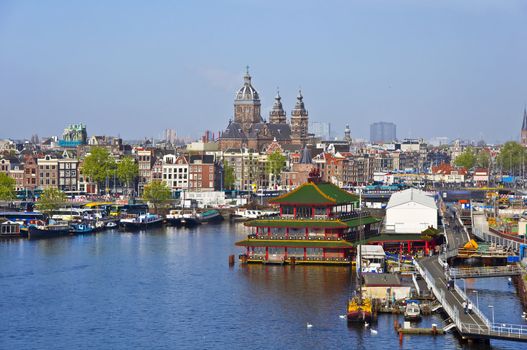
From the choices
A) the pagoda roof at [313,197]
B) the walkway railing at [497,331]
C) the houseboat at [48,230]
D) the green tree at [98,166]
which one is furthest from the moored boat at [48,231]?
the walkway railing at [497,331]

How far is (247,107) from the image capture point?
179500 millimetres

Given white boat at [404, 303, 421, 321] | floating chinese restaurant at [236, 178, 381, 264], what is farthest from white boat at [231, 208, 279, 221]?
white boat at [404, 303, 421, 321]

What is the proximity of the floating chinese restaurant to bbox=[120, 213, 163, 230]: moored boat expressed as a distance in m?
29.5

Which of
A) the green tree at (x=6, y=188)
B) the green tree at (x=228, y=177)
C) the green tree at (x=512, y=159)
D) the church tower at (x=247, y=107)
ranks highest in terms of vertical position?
the church tower at (x=247, y=107)

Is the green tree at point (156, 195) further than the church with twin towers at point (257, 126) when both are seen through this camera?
No

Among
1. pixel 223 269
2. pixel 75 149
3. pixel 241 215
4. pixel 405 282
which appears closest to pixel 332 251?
pixel 223 269

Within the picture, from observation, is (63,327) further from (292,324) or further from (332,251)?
(332,251)

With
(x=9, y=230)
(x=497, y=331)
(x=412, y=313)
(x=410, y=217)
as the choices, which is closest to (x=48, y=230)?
(x=9, y=230)

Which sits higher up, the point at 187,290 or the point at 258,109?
the point at 258,109

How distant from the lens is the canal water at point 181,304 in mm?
46812

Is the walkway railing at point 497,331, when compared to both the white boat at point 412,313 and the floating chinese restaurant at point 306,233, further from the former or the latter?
the floating chinese restaurant at point 306,233

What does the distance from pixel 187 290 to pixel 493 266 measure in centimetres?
1751

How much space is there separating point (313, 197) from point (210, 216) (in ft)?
135

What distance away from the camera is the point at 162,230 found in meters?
99.9
